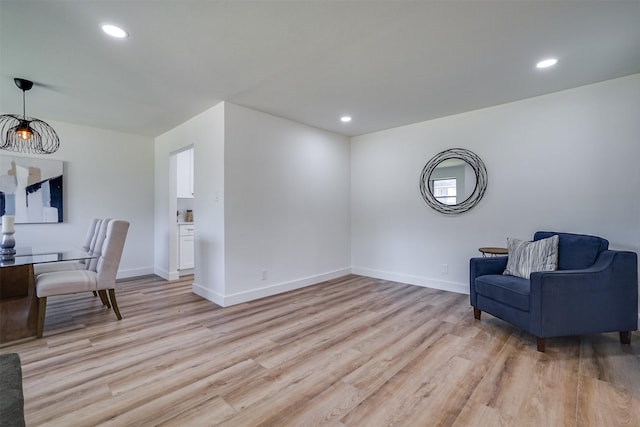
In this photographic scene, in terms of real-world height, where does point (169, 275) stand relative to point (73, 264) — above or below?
below

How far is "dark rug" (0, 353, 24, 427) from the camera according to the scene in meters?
0.90

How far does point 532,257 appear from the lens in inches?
110

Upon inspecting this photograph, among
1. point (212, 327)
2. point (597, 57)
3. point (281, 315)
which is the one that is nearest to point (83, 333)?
point (212, 327)

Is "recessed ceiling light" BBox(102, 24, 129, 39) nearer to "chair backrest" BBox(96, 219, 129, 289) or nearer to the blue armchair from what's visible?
"chair backrest" BBox(96, 219, 129, 289)

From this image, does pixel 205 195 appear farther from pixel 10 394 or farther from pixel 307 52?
pixel 10 394

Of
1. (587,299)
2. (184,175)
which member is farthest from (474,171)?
(184,175)

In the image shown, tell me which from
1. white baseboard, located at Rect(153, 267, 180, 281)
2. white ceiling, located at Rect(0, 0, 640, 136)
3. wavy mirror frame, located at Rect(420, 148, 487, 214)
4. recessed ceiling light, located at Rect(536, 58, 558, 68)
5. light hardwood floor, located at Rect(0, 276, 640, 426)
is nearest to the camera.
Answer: light hardwood floor, located at Rect(0, 276, 640, 426)

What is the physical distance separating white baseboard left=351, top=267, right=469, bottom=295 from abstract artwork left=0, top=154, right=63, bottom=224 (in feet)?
15.3

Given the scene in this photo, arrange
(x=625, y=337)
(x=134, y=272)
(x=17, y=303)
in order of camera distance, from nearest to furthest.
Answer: (x=625, y=337) → (x=17, y=303) → (x=134, y=272)

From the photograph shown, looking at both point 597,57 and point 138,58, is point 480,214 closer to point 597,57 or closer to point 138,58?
point 597,57

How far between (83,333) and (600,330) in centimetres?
A: 443

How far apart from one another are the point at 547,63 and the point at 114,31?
3502mm

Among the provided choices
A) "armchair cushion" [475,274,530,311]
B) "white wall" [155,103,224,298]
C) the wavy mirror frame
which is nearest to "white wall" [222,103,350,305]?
"white wall" [155,103,224,298]

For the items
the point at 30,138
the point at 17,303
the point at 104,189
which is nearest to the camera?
the point at 17,303
